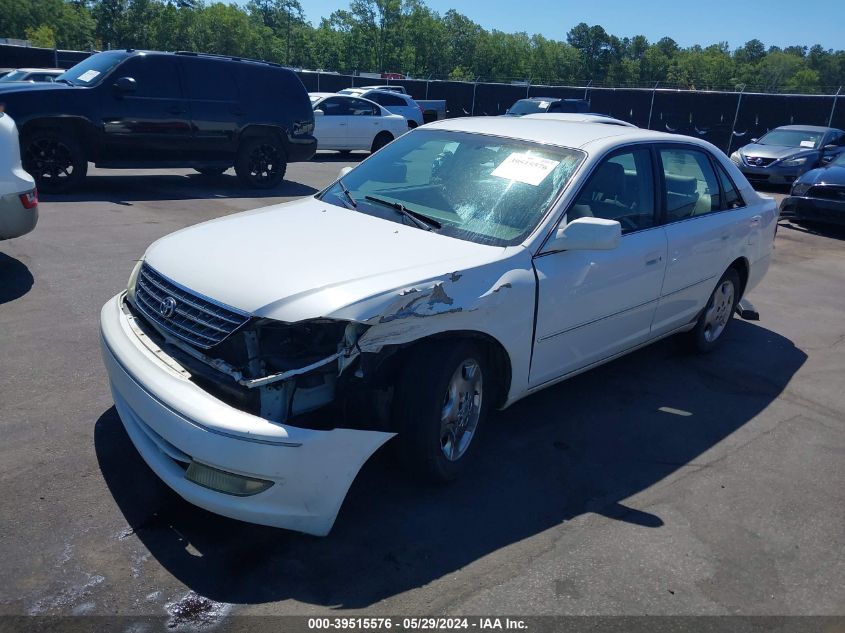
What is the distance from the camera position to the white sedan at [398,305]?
308 centimetres

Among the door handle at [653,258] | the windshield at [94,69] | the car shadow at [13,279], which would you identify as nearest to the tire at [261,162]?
the windshield at [94,69]

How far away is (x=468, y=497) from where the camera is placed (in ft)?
12.3

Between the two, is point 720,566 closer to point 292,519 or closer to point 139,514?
point 292,519

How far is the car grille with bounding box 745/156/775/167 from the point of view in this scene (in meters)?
16.9

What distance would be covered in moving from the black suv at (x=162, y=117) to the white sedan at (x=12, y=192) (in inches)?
157

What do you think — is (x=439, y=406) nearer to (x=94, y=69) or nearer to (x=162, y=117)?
(x=162, y=117)

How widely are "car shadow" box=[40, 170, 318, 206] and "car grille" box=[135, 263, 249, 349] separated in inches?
291

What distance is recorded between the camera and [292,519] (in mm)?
3076

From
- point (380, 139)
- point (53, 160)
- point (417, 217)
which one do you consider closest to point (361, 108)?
point (380, 139)

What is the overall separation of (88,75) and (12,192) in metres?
5.48

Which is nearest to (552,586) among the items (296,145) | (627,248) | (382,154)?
(627,248)

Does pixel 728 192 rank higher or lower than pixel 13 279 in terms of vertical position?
higher

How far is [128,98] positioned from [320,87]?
2660cm

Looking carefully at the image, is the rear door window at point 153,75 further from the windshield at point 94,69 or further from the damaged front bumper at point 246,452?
the damaged front bumper at point 246,452
